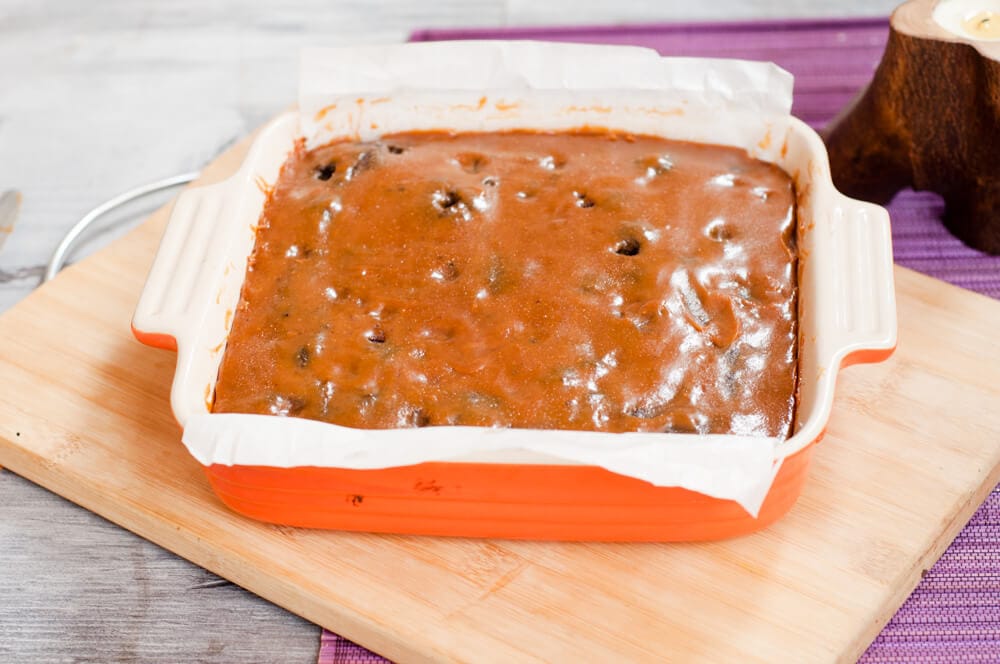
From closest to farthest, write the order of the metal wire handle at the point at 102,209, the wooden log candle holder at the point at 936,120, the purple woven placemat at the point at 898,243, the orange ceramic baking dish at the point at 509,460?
the orange ceramic baking dish at the point at 509,460, the purple woven placemat at the point at 898,243, the wooden log candle holder at the point at 936,120, the metal wire handle at the point at 102,209

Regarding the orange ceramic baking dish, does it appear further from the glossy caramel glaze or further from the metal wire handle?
the metal wire handle

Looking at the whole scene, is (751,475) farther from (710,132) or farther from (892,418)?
(710,132)

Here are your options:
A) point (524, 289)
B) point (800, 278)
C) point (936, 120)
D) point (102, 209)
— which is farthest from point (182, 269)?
point (936, 120)

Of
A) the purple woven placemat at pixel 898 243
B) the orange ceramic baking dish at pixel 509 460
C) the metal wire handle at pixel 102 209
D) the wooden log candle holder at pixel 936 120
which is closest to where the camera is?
the orange ceramic baking dish at pixel 509 460

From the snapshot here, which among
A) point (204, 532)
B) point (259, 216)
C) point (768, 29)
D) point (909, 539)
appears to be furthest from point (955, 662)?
point (768, 29)

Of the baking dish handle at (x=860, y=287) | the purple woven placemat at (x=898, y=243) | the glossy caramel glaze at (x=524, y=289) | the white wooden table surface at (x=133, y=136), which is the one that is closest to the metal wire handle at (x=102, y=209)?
the white wooden table surface at (x=133, y=136)

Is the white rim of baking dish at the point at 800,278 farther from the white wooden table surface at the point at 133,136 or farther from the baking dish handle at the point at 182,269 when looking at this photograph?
the white wooden table surface at the point at 133,136

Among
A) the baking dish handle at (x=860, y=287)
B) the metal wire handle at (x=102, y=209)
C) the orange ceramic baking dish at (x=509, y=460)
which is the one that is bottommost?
the metal wire handle at (x=102, y=209)

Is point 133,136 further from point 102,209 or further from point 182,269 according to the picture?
point 182,269
